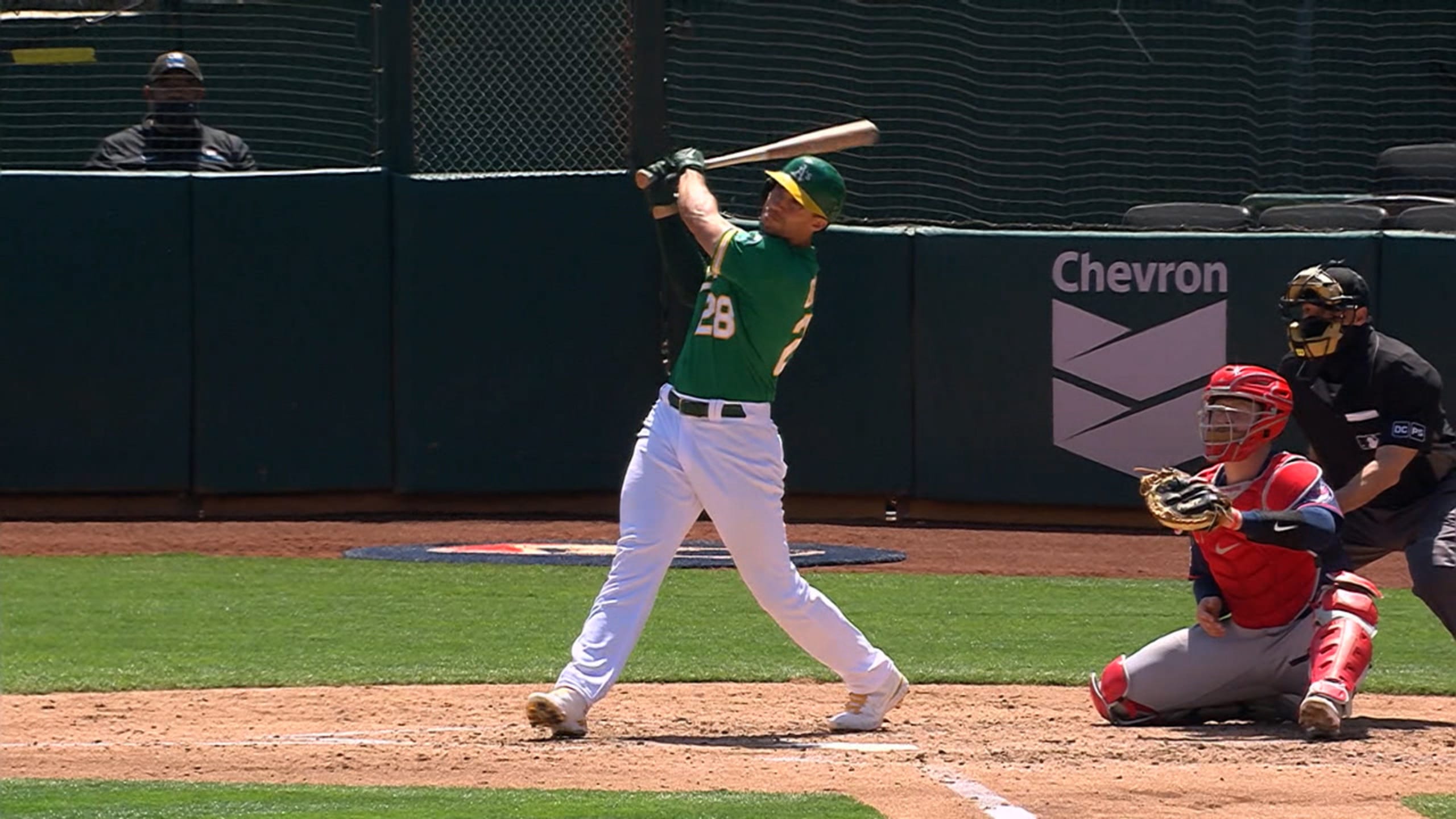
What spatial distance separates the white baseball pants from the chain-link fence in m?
6.50

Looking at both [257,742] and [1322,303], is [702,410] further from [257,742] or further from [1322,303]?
[1322,303]

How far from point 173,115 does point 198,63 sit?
1.49 ft

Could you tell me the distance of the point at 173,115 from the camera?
12242 mm

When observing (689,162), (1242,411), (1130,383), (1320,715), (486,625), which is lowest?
(486,625)

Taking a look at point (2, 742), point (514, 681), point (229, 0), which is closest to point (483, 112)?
point (229, 0)

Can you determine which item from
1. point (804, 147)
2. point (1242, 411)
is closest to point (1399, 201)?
point (1242, 411)

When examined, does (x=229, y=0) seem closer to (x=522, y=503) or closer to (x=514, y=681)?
(x=522, y=503)

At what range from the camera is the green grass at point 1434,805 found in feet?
16.6

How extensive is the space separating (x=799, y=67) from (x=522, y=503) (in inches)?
126

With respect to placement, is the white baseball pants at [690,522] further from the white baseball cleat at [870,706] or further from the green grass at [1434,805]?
the green grass at [1434,805]

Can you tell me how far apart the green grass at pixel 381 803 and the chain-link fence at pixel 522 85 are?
750 cm

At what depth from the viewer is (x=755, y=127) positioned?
1288 cm

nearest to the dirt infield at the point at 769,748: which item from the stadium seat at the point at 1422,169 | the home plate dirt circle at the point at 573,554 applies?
the home plate dirt circle at the point at 573,554

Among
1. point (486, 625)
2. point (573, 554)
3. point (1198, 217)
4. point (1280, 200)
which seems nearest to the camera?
point (486, 625)
